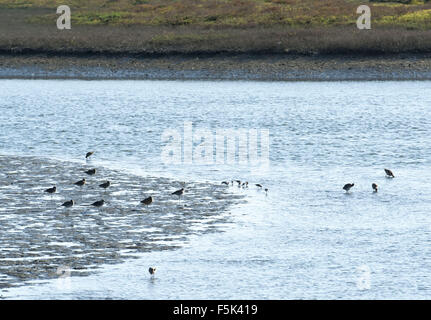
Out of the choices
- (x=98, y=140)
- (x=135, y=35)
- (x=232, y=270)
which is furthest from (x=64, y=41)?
(x=232, y=270)

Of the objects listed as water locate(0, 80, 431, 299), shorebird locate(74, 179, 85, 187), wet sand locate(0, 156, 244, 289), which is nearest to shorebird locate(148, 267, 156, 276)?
water locate(0, 80, 431, 299)

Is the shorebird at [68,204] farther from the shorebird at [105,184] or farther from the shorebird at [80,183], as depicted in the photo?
the shorebird at [80,183]

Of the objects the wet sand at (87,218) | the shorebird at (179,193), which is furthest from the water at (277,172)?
the shorebird at (179,193)

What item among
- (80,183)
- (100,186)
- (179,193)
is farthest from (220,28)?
(179,193)

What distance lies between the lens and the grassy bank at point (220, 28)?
52031 mm

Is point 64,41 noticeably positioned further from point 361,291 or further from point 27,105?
point 361,291

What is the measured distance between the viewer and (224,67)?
167 ft

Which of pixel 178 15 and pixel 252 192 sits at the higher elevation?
pixel 178 15

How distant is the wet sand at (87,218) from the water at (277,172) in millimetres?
488

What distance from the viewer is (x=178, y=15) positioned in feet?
219

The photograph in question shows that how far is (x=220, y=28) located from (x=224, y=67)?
9.78m

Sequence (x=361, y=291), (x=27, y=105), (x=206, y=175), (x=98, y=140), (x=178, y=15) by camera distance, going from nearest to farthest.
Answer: (x=361, y=291), (x=206, y=175), (x=98, y=140), (x=27, y=105), (x=178, y=15)

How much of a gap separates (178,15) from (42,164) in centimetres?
4185
